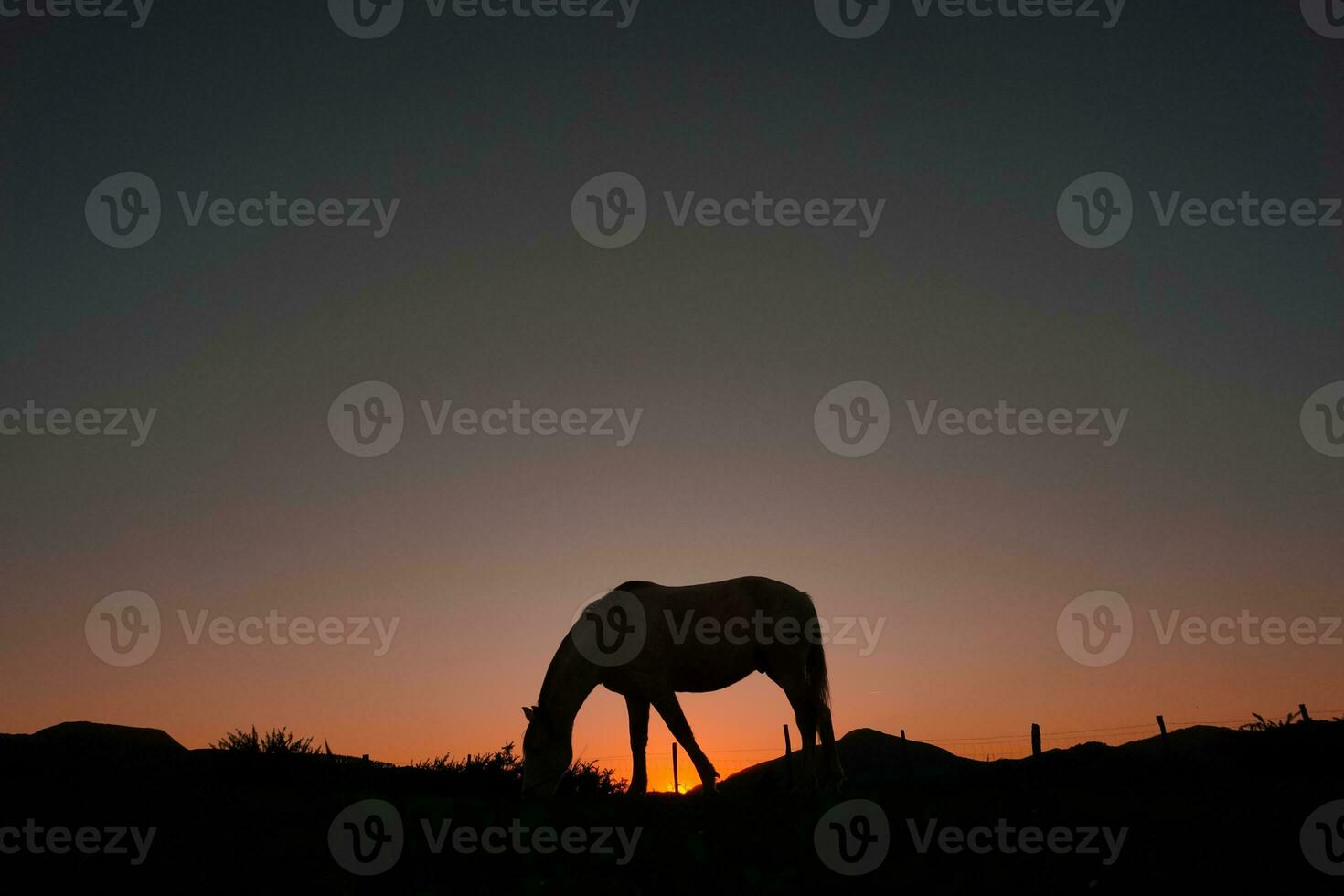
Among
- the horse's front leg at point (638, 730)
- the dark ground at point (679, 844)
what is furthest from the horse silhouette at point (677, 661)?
the dark ground at point (679, 844)

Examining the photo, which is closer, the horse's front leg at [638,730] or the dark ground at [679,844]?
the dark ground at [679,844]

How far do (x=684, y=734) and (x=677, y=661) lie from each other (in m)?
1.55

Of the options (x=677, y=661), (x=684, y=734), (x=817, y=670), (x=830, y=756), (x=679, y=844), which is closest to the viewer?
(x=679, y=844)

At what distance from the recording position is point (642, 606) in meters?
13.4

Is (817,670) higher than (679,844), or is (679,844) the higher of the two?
(817,670)

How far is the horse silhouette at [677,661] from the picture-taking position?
12.0 metres

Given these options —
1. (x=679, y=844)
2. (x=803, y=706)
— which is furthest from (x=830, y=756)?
(x=679, y=844)

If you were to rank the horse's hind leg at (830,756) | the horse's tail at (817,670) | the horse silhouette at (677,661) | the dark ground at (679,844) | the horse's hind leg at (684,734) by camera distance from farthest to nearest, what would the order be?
the horse's tail at (817,670), the horse's hind leg at (830,756), the horse silhouette at (677,661), the horse's hind leg at (684,734), the dark ground at (679,844)

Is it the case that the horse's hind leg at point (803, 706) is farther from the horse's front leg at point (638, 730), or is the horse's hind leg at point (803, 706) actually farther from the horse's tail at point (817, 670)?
the horse's front leg at point (638, 730)

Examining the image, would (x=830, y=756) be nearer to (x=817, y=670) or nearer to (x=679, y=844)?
(x=817, y=670)

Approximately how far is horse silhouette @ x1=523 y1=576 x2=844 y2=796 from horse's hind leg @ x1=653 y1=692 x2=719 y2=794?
1 centimetres

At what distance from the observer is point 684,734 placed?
12.0 meters

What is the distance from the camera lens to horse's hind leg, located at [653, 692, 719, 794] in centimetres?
1117

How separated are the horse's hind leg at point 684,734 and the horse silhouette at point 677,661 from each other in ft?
0.05
